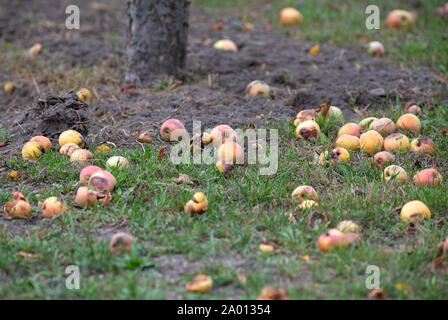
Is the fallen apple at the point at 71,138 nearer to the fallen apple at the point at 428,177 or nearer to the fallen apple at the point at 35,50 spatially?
the fallen apple at the point at 428,177

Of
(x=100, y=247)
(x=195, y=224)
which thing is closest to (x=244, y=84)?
(x=195, y=224)

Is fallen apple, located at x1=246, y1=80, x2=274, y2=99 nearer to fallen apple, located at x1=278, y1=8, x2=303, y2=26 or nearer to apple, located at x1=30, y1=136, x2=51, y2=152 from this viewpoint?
apple, located at x1=30, y1=136, x2=51, y2=152

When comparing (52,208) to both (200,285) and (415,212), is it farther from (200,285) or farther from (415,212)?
(415,212)

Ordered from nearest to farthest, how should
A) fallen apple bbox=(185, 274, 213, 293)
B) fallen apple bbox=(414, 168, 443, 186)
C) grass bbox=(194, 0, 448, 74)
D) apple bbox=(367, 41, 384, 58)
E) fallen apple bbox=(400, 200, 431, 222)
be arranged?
fallen apple bbox=(185, 274, 213, 293)
fallen apple bbox=(400, 200, 431, 222)
fallen apple bbox=(414, 168, 443, 186)
grass bbox=(194, 0, 448, 74)
apple bbox=(367, 41, 384, 58)

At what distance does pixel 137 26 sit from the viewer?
566 centimetres

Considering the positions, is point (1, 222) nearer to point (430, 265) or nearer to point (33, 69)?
point (430, 265)

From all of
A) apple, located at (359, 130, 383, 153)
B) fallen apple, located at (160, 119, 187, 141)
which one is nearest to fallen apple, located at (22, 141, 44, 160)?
fallen apple, located at (160, 119, 187, 141)

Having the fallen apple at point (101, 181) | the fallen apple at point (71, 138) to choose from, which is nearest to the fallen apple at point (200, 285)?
the fallen apple at point (101, 181)

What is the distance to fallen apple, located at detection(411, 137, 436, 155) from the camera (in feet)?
13.9

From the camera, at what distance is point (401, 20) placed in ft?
25.4

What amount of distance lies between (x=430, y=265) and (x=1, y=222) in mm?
2564

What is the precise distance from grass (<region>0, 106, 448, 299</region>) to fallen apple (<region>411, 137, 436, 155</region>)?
24 centimetres

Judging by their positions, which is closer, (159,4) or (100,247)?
(100,247)

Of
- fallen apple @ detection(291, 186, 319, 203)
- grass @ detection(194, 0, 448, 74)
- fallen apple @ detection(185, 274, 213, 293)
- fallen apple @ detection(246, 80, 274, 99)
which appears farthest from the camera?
grass @ detection(194, 0, 448, 74)
